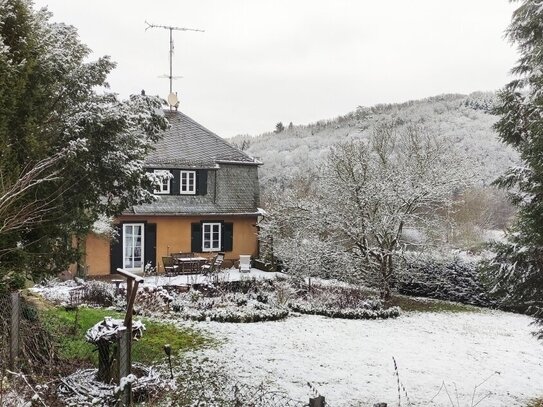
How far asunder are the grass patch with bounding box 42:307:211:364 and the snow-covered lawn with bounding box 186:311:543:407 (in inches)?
26.8

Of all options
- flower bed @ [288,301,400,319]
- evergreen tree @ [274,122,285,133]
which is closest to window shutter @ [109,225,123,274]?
flower bed @ [288,301,400,319]

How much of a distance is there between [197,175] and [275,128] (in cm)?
5506

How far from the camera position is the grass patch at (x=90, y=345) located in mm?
7945

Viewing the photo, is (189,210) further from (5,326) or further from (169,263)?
(5,326)

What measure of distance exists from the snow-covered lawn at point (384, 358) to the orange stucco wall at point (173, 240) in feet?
32.8

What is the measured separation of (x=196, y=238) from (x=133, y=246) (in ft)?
9.30

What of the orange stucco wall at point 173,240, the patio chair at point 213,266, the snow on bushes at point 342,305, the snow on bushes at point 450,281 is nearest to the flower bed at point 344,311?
the snow on bushes at point 342,305

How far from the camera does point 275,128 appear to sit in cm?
7588

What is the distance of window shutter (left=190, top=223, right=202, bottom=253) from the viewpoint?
→ 71.2 feet

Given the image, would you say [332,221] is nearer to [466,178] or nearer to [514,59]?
[466,178]

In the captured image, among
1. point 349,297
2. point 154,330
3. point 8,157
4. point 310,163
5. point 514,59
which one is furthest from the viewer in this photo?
point 310,163

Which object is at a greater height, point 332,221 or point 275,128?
point 275,128

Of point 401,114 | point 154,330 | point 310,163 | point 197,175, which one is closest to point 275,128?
point 401,114

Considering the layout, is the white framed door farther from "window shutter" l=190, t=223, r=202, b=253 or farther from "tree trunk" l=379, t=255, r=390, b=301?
"tree trunk" l=379, t=255, r=390, b=301
